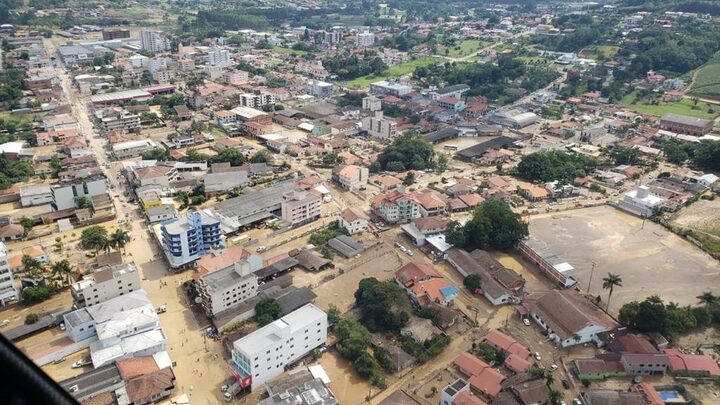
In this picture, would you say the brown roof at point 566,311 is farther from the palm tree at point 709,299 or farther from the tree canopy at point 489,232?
the tree canopy at point 489,232

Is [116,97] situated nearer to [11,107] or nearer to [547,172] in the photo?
[11,107]

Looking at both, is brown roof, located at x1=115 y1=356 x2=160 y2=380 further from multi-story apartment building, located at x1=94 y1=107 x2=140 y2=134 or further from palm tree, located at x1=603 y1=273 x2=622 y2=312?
multi-story apartment building, located at x1=94 y1=107 x2=140 y2=134

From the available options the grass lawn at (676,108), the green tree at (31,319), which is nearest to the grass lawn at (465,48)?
the grass lawn at (676,108)

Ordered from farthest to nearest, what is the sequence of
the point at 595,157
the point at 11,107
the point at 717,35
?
the point at 717,35, the point at 11,107, the point at 595,157

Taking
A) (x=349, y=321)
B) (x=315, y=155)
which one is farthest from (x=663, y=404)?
(x=315, y=155)

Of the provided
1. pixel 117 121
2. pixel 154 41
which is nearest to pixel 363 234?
pixel 117 121

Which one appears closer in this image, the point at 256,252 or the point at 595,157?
the point at 256,252

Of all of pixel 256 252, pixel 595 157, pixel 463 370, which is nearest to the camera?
pixel 463 370
